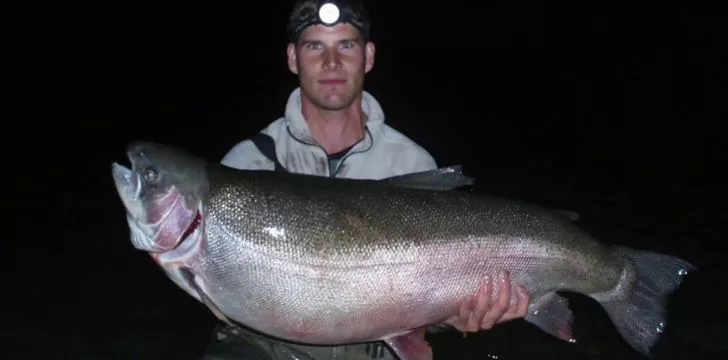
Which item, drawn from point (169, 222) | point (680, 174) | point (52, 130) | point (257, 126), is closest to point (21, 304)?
point (169, 222)

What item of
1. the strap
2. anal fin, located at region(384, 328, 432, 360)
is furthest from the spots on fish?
the strap

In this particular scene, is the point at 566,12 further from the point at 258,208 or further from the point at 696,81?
the point at 258,208

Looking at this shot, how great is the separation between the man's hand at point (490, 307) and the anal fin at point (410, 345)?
7.4 inches

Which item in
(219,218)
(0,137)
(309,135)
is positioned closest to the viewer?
(219,218)

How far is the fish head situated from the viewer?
3828 millimetres

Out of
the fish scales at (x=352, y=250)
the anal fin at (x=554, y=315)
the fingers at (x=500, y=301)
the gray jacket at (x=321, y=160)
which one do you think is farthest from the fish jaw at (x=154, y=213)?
the anal fin at (x=554, y=315)

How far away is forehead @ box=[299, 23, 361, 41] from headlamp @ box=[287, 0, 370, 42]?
23 millimetres

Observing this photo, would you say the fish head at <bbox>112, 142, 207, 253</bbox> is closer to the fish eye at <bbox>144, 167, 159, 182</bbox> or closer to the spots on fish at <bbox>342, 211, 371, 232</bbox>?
the fish eye at <bbox>144, 167, 159, 182</bbox>

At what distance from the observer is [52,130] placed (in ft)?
69.4

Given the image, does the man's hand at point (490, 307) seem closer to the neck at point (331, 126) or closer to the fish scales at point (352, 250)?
the fish scales at point (352, 250)

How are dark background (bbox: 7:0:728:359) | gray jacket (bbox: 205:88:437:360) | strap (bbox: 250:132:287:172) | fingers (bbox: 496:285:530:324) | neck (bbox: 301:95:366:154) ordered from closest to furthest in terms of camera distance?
fingers (bbox: 496:285:530:324) < gray jacket (bbox: 205:88:437:360) < strap (bbox: 250:132:287:172) < neck (bbox: 301:95:366:154) < dark background (bbox: 7:0:728:359)

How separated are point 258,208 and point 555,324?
175 centimetres

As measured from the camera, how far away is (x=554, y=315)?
14.4ft

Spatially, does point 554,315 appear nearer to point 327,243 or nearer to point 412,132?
point 327,243
